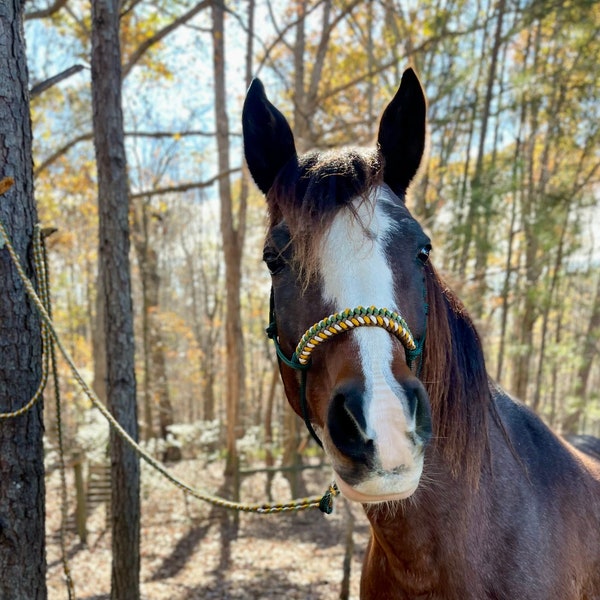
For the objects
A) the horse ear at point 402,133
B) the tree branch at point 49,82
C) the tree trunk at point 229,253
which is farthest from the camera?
the tree trunk at point 229,253

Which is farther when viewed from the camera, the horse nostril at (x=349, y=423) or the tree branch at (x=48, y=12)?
the tree branch at (x=48, y=12)

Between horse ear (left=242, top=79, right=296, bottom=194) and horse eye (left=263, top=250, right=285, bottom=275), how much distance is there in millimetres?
478

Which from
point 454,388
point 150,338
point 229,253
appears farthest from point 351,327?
point 150,338

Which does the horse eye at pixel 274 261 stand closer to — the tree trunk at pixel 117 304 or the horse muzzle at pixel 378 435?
the horse muzzle at pixel 378 435

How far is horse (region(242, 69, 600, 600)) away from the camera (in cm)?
126

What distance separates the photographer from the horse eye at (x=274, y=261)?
1696mm

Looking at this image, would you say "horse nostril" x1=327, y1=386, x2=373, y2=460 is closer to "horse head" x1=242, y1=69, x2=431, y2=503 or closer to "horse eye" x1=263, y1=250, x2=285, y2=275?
"horse head" x1=242, y1=69, x2=431, y2=503

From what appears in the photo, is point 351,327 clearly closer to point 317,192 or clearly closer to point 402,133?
point 317,192

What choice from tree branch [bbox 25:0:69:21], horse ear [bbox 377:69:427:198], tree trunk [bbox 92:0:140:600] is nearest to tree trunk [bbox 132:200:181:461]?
tree branch [bbox 25:0:69:21]

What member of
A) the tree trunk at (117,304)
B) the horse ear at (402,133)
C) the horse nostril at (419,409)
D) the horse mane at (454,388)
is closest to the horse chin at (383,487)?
the horse nostril at (419,409)

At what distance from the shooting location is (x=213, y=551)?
8.24 m

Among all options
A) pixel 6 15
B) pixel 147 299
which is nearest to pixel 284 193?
pixel 6 15

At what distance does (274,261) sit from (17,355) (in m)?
1.48

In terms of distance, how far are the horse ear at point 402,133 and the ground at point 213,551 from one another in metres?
5.23
